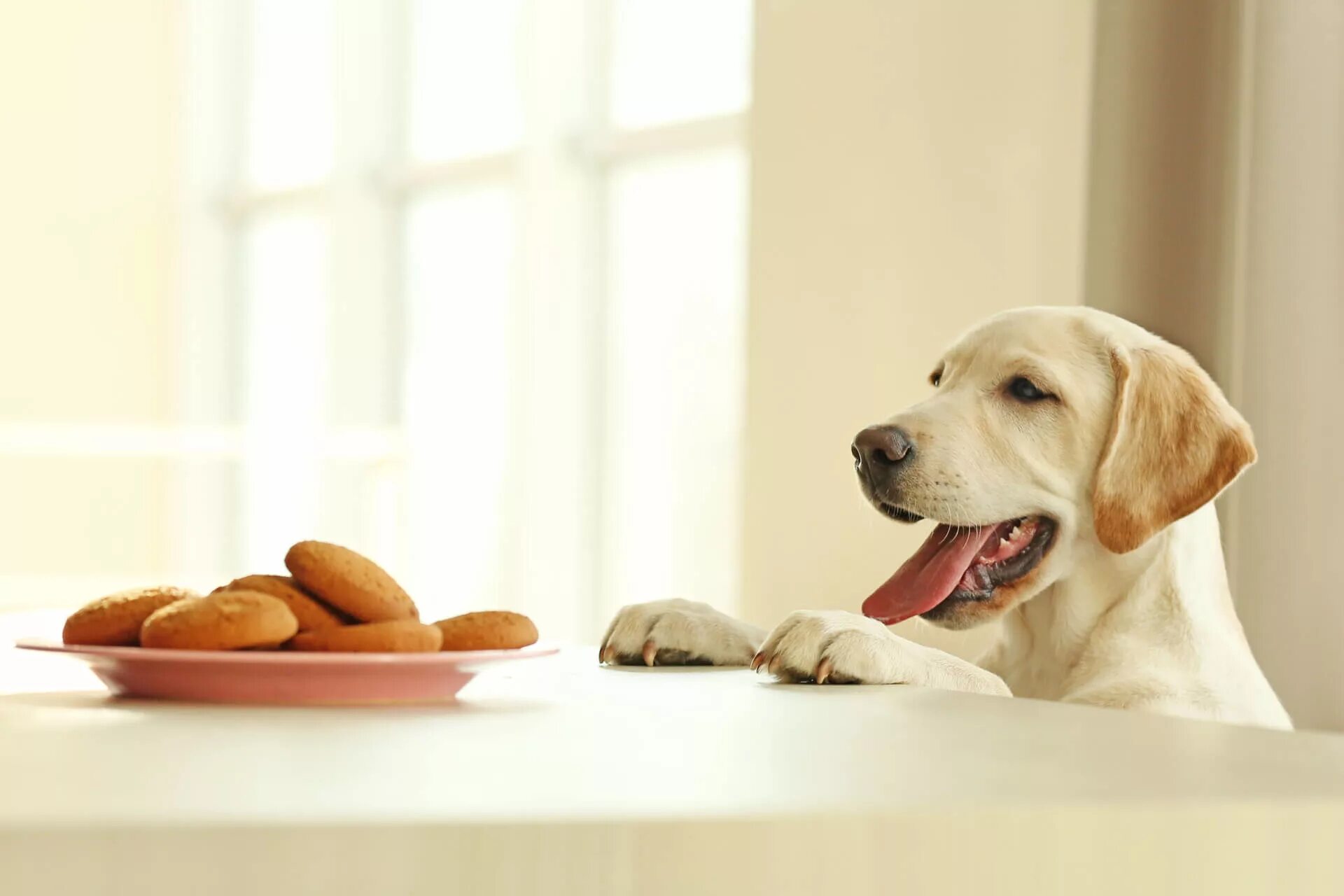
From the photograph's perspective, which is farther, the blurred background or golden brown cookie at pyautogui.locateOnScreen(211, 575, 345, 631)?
the blurred background

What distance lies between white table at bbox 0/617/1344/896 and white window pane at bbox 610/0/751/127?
358 centimetres

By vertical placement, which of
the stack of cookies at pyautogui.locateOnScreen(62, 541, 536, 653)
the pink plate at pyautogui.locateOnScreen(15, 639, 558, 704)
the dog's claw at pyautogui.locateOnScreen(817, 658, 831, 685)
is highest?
the stack of cookies at pyautogui.locateOnScreen(62, 541, 536, 653)

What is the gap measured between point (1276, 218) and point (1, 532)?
5.43 meters

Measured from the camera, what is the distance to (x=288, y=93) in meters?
6.06

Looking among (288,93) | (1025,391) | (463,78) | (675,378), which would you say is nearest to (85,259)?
(288,93)

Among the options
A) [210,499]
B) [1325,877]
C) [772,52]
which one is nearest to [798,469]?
[772,52]

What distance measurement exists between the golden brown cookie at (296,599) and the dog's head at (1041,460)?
79 cm

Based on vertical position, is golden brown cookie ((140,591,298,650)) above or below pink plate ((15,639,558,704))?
above

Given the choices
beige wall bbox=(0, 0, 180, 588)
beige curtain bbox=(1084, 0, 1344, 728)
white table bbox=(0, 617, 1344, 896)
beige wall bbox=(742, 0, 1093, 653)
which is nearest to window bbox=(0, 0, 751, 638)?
beige wall bbox=(0, 0, 180, 588)

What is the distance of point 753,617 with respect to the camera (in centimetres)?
306

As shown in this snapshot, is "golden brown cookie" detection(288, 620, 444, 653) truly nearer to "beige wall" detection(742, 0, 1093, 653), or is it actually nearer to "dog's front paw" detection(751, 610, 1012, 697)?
"dog's front paw" detection(751, 610, 1012, 697)

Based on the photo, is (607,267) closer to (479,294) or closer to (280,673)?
(479,294)

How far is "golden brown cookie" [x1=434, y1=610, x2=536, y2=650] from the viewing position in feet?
2.68

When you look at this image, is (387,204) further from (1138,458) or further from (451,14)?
(1138,458)
